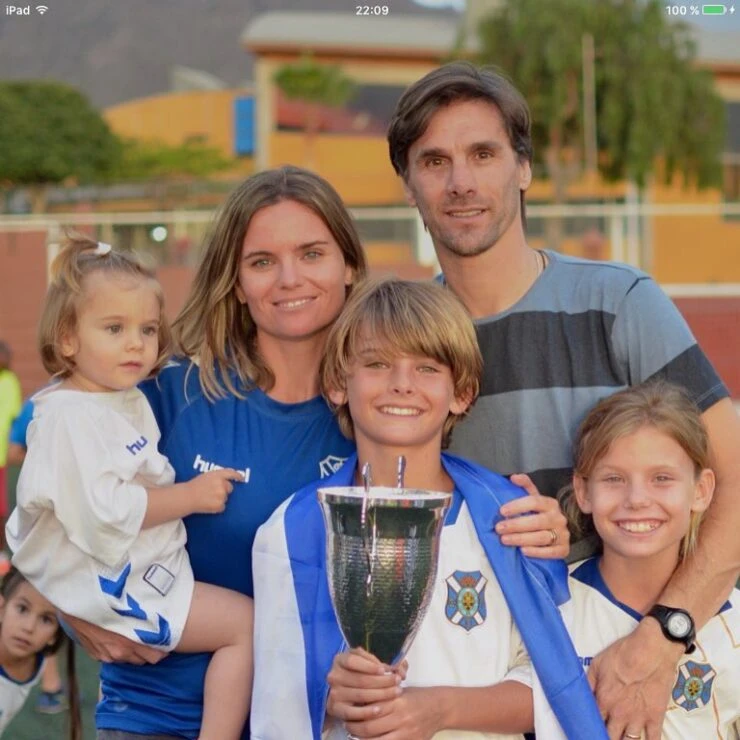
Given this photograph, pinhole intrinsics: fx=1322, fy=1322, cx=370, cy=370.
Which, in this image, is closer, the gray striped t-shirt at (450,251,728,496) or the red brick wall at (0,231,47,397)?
the gray striped t-shirt at (450,251,728,496)

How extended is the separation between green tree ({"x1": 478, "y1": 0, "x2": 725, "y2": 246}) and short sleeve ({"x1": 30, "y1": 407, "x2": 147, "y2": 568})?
31.1m

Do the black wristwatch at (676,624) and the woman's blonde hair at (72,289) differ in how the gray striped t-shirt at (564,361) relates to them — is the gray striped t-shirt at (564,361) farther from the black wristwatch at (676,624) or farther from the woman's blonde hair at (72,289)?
the woman's blonde hair at (72,289)

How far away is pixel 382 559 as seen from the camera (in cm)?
231

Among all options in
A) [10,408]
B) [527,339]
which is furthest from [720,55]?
[527,339]

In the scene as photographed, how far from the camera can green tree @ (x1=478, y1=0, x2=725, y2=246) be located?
34469mm

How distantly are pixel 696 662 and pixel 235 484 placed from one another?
3.53 ft

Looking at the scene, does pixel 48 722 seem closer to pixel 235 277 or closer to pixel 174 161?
pixel 235 277

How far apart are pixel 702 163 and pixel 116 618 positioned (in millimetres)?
33909

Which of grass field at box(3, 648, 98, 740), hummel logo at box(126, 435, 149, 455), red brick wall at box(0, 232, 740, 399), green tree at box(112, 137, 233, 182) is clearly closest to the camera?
hummel logo at box(126, 435, 149, 455)

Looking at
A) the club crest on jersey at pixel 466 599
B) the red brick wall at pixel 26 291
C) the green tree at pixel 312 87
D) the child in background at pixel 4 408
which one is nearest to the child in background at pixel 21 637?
the club crest on jersey at pixel 466 599

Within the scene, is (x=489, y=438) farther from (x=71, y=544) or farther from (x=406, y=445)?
(x=71, y=544)

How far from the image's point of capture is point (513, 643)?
8.80 ft

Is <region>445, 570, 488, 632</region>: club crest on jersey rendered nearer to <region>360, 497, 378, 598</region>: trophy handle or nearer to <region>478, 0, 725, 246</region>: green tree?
<region>360, 497, 378, 598</region>: trophy handle

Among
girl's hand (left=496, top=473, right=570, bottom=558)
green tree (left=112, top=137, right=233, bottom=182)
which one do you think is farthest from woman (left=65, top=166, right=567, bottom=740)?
green tree (left=112, top=137, right=233, bottom=182)
